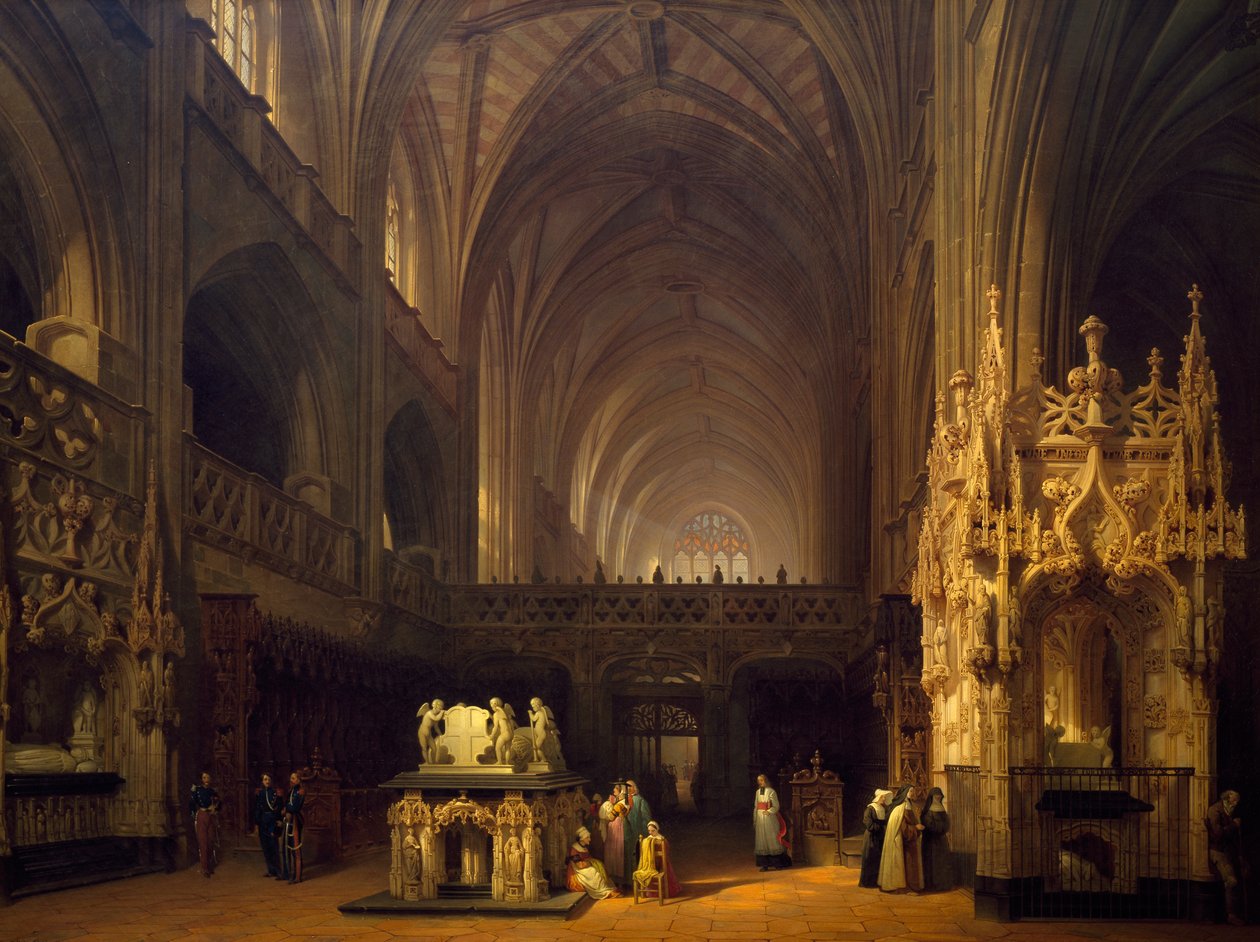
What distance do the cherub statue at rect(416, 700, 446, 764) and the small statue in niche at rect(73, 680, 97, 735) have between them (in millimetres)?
3303

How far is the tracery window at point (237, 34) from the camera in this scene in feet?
61.7

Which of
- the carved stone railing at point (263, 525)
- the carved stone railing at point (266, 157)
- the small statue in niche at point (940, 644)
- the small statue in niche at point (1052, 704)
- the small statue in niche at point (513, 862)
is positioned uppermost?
the carved stone railing at point (266, 157)

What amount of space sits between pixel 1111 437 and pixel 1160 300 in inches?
406

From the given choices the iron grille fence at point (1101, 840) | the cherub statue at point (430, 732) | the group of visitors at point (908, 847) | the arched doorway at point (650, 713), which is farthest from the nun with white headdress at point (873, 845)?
the arched doorway at point (650, 713)

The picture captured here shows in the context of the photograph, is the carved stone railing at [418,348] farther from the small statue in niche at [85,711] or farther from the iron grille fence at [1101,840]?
the iron grille fence at [1101,840]

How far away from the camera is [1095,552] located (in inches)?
421

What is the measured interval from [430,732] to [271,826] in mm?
2074

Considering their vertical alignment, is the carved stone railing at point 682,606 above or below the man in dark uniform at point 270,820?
above

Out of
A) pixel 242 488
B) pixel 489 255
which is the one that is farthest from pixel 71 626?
pixel 489 255

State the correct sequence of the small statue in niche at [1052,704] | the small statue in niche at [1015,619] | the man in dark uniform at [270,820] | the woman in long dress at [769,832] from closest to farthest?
the small statue in niche at [1015,619] < the small statue in niche at [1052,704] < the man in dark uniform at [270,820] < the woman in long dress at [769,832]

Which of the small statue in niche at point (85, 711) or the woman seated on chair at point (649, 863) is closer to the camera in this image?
the woman seated on chair at point (649, 863)

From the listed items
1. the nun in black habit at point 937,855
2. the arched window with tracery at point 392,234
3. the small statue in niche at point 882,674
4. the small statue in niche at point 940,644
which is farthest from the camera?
the arched window with tracery at point 392,234

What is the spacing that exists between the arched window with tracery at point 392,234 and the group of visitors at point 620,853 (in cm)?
1516

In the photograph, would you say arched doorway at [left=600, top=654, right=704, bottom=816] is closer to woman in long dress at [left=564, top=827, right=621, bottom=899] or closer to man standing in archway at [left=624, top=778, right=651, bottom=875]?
man standing in archway at [left=624, top=778, right=651, bottom=875]
